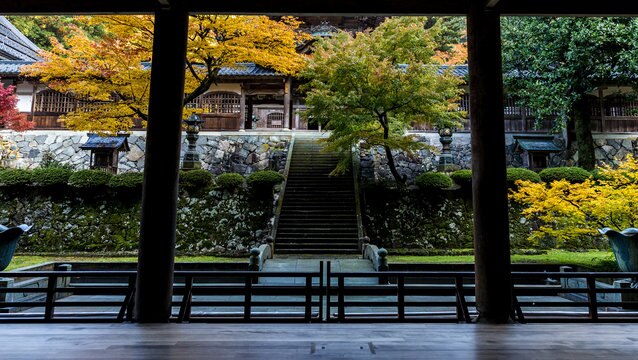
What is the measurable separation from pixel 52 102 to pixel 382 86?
16.2 m

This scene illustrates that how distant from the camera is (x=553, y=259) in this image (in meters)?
9.95

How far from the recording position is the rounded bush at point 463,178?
13062 mm

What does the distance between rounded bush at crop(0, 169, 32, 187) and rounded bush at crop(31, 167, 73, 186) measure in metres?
0.23

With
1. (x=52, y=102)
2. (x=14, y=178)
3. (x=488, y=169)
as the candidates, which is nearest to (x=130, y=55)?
(x=14, y=178)

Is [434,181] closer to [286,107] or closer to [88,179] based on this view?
[286,107]

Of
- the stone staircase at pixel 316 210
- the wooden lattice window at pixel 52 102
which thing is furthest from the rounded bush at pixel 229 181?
the wooden lattice window at pixel 52 102

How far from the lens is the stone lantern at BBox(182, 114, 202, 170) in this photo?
1477 centimetres

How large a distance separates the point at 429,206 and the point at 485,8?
9483 millimetres

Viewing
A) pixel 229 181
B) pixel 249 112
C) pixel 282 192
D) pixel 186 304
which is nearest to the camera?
pixel 186 304

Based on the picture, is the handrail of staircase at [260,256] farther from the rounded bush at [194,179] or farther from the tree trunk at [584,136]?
the tree trunk at [584,136]

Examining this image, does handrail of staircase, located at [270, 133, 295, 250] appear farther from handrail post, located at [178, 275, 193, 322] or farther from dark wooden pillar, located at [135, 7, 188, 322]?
dark wooden pillar, located at [135, 7, 188, 322]

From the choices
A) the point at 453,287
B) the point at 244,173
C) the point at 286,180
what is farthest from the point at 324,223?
the point at 453,287

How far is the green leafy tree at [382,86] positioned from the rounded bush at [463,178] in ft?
7.28

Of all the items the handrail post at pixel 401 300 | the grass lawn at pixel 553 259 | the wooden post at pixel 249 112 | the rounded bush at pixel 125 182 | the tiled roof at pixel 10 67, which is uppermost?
the tiled roof at pixel 10 67
